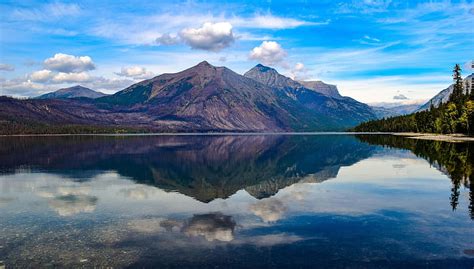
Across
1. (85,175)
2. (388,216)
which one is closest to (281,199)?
(388,216)

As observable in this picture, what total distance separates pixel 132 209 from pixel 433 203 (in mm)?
30763

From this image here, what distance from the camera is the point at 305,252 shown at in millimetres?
25250

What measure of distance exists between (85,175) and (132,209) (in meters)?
34.3

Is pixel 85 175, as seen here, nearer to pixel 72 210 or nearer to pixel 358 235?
pixel 72 210

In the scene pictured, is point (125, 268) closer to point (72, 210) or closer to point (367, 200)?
point (72, 210)

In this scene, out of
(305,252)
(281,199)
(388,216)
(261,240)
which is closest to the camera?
(305,252)

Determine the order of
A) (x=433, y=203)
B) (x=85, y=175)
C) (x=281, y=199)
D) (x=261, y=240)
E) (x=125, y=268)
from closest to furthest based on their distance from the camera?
(x=125, y=268) < (x=261, y=240) < (x=433, y=203) < (x=281, y=199) < (x=85, y=175)

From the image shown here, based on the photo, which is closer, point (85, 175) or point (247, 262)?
point (247, 262)

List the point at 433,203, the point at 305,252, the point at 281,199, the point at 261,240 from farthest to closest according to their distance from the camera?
the point at 281,199
the point at 433,203
the point at 261,240
the point at 305,252

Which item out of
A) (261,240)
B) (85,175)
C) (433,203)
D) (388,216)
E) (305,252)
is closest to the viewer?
(305,252)

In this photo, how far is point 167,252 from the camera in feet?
83.0

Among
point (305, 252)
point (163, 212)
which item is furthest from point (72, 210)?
point (305, 252)

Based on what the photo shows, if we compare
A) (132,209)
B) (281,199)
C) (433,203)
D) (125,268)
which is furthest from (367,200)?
(125,268)

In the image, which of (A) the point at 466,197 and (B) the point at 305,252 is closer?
(B) the point at 305,252
